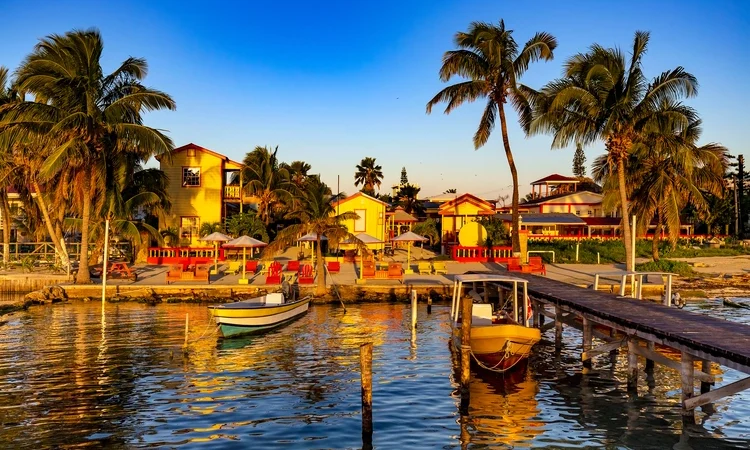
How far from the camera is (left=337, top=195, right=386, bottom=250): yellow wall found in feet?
170

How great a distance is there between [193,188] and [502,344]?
38.3 meters

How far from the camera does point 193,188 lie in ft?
165

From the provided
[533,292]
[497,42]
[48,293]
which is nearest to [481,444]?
[533,292]

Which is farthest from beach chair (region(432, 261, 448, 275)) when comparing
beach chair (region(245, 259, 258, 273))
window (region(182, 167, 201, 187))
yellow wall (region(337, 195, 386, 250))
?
window (region(182, 167, 201, 187))

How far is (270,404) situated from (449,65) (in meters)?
32.8

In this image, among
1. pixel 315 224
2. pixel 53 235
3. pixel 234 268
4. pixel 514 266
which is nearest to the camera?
pixel 315 224

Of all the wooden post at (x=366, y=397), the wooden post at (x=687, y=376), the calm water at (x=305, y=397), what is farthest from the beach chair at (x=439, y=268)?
the wooden post at (x=366, y=397)

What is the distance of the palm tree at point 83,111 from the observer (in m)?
33.2

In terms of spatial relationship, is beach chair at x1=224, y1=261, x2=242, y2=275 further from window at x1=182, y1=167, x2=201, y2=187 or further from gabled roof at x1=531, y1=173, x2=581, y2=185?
gabled roof at x1=531, y1=173, x2=581, y2=185

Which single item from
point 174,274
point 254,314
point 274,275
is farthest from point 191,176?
point 254,314

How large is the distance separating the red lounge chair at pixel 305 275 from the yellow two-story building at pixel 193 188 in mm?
17580

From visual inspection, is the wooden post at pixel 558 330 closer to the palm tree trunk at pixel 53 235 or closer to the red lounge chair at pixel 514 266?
the red lounge chair at pixel 514 266

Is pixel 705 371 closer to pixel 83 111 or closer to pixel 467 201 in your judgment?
pixel 83 111

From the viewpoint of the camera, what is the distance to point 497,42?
136ft
